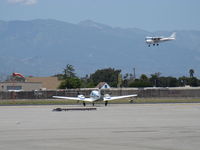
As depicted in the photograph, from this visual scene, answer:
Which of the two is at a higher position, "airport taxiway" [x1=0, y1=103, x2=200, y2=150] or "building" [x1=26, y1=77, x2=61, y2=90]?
"building" [x1=26, y1=77, x2=61, y2=90]

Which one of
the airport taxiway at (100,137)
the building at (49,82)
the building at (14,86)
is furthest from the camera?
the building at (49,82)

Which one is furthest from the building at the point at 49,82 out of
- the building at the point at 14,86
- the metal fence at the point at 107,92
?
the metal fence at the point at 107,92

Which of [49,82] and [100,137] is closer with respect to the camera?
[100,137]

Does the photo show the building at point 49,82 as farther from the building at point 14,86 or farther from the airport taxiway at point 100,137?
the airport taxiway at point 100,137

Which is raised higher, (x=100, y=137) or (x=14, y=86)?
(x=14, y=86)

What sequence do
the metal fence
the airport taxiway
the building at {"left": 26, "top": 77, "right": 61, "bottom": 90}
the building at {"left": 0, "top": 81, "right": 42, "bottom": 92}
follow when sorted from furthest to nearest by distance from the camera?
the building at {"left": 26, "top": 77, "right": 61, "bottom": 90}, the building at {"left": 0, "top": 81, "right": 42, "bottom": 92}, the metal fence, the airport taxiway

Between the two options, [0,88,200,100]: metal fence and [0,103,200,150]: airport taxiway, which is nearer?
[0,103,200,150]: airport taxiway

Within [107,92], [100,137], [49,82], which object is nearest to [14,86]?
[49,82]

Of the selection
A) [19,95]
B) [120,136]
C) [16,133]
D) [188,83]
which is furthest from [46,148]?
[188,83]

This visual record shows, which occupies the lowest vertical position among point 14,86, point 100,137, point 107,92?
point 100,137

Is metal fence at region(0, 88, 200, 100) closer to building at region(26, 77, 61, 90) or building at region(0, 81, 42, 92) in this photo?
building at region(0, 81, 42, 92)

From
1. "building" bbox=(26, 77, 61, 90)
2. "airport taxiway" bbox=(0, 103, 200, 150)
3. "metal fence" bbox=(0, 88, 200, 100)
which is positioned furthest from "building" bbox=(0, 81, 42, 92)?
"airport taxiway" bbox=(0, 103, 200, 150)

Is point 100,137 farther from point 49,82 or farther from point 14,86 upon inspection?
point 49,82

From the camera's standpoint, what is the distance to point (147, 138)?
90.4 feet
